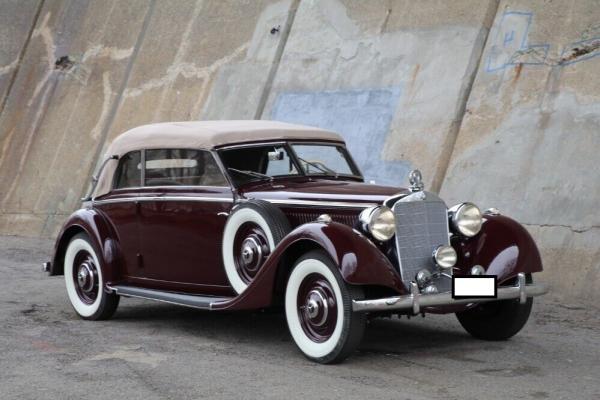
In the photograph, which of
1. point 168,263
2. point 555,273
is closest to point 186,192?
point 168,263

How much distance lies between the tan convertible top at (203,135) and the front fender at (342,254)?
4.50 ft

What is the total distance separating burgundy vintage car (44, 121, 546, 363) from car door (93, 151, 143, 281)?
0.01 m

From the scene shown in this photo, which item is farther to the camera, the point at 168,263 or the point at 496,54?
the point at 496,54

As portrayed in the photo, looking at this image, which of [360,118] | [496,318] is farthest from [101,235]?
[360,118]

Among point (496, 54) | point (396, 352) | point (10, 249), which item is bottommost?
point (10, 249)

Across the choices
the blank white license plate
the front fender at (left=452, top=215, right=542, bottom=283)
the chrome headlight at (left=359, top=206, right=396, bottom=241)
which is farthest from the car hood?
the blank white license plate

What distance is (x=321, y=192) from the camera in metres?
6.59

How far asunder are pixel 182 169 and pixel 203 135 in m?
0.31

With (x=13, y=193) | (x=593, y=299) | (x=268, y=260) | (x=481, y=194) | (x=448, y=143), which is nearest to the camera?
(x=268, y=260)

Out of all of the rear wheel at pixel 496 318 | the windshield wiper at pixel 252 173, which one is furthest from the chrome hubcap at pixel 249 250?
the rear wheel at pixel 496 318

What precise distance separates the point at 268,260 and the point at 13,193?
37.1 ft

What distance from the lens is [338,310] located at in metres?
5.84

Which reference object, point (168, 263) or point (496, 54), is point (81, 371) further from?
point (496, 54)

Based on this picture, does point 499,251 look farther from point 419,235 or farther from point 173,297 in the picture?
point 173,297
